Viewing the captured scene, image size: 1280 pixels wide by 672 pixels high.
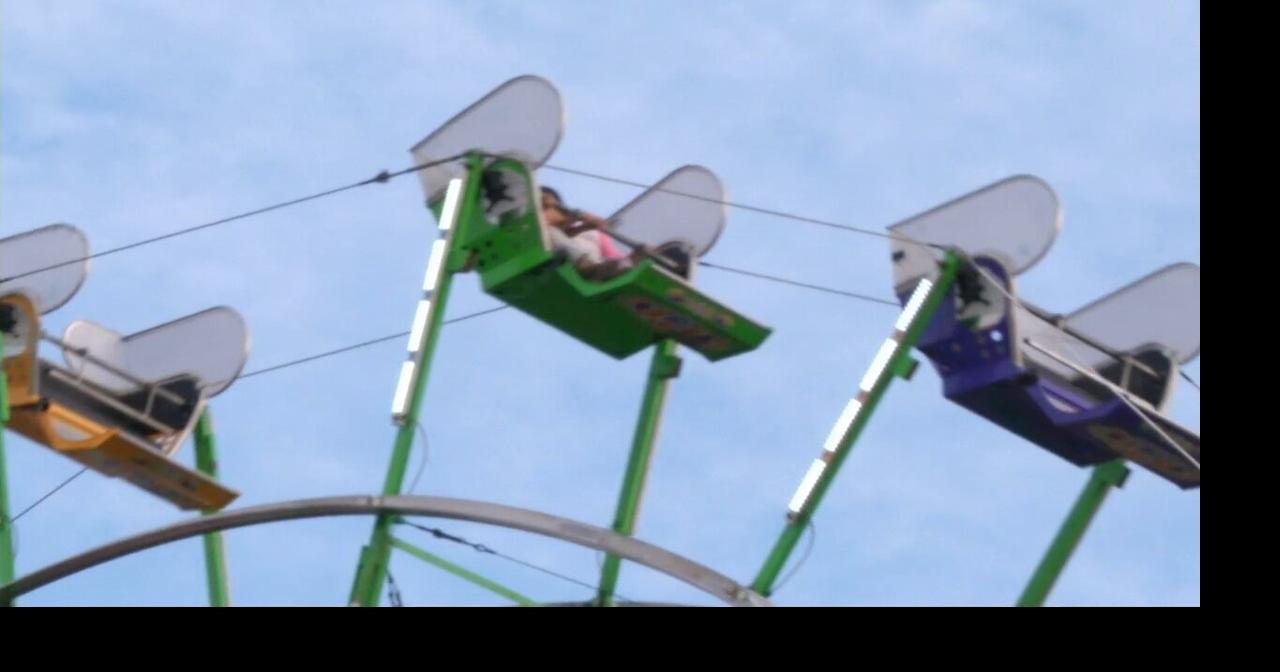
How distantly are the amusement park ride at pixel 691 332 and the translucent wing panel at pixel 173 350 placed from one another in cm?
82

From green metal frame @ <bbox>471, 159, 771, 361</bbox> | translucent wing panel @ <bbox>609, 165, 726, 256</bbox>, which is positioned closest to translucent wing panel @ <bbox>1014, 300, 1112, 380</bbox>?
green metal frame @ <bbox>471, 159, 771, 361</bbox>

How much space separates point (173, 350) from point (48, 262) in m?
1.26

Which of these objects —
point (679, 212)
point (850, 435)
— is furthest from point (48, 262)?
point (850, 435)

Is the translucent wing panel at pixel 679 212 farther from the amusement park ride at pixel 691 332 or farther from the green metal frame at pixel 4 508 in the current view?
the green metal frame at pixel 4 508

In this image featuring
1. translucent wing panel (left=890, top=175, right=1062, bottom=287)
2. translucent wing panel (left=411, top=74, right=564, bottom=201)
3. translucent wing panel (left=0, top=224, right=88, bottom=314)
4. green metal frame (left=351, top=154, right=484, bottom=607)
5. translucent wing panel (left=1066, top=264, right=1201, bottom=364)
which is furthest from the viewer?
translucent wing panel (left=0, top=224, right=88, bottom=314)

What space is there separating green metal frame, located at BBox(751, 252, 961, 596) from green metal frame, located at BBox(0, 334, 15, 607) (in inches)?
209

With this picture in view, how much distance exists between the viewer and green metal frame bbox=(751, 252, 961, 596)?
14492 mm

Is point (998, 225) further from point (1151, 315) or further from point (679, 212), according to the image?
point (679, 212)

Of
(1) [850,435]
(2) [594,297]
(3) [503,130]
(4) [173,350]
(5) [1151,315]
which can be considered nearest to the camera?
(1) [850,435]

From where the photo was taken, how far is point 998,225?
15.3 m

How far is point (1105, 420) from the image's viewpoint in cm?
1478

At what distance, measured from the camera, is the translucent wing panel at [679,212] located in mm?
16281

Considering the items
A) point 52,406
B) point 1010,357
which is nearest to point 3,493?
point 52,406

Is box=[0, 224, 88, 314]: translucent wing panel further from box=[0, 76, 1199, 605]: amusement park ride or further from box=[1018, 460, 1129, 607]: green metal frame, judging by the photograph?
box=[1018, 460, 1129, 607]: green metal frame
